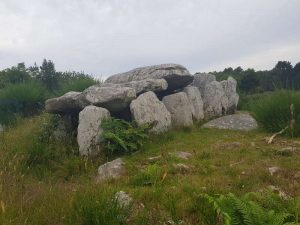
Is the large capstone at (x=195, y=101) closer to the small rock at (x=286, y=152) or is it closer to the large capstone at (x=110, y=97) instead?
the large capstone at (x=110, y=97)

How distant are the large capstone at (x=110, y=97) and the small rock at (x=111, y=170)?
2528 millimetres

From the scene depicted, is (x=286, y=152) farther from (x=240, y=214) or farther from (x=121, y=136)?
(x=240, y=214)

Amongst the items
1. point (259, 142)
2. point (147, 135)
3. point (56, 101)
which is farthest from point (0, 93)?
point (259, 142)

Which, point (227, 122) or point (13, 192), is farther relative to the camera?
point (227, 122)

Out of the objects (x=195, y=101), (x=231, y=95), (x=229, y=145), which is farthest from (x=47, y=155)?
(x=231, y=95)

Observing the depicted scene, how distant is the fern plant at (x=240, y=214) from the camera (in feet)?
15.6

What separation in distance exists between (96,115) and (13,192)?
16.4 feet

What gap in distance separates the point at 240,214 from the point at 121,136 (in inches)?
202

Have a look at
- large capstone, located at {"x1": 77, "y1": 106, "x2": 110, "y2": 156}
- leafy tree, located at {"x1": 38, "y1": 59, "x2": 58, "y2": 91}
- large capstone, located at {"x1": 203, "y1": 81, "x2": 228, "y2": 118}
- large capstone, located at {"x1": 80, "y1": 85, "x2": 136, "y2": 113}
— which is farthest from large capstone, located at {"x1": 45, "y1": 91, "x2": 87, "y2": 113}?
leafy tree, located at {"x1": 38, "y1": 59, "x2": 58, "y2": 91}

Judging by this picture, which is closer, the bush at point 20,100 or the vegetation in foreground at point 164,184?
the vegetation in foreground at point 164,184

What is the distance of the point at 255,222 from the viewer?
479 cm

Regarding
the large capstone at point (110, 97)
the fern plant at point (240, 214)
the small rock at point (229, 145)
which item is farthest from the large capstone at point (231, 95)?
the fern plant at point (240, 214)

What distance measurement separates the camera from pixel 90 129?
1007 cm

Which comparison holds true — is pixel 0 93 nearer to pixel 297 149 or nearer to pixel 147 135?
pixel 147 135
